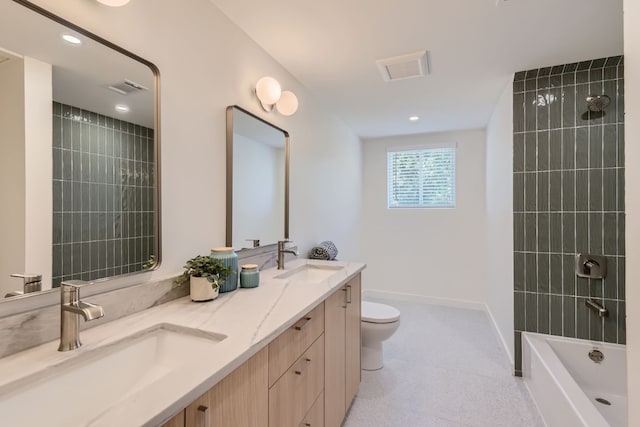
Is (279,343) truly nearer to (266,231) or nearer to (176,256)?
(176,256)

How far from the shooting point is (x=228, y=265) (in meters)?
1.46

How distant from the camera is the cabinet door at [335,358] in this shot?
1.52m

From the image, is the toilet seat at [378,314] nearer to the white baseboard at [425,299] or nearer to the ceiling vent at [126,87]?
the white baseboard at [425,299]

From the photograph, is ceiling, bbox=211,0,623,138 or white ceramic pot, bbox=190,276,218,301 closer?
white ceramic pot, bbox=190,276,218,301

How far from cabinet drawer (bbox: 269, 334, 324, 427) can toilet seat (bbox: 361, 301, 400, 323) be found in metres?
0.94

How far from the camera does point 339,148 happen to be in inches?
138

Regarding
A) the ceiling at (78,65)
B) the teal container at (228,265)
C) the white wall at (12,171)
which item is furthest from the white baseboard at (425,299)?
the white wall at (12,171)

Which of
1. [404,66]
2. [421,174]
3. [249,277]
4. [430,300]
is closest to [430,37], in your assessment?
[404,66]

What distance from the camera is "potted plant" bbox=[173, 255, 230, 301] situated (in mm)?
1305

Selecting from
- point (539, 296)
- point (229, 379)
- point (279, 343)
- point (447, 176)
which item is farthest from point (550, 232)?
point (229, 379)

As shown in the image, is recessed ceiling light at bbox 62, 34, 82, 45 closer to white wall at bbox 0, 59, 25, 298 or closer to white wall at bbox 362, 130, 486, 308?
white wall at bbox 0, 59, 25, 298

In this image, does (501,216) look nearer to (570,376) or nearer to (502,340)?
(502,340)

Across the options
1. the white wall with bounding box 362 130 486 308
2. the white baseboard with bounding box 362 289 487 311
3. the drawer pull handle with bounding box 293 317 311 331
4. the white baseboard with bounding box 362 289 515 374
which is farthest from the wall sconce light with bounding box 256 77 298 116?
the white baseboard with bounding box 362 289 487 311

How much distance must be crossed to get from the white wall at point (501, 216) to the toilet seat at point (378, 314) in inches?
38.8
